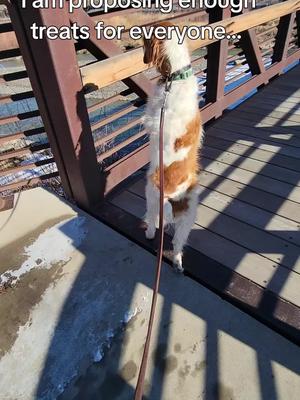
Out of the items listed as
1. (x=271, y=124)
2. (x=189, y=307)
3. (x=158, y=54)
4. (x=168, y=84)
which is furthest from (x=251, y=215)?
(x=271, y=124)

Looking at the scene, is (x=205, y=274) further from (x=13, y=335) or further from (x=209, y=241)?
(x=13, y=335)

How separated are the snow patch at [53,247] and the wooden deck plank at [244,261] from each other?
1002 millimetres

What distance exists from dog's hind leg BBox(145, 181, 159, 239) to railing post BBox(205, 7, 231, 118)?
228 cm

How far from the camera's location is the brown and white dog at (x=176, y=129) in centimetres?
211

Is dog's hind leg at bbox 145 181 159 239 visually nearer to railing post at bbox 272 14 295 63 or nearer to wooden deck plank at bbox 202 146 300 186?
wooden deck plank at bbox 202 146 300 186

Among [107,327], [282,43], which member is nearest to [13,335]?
[107,327]

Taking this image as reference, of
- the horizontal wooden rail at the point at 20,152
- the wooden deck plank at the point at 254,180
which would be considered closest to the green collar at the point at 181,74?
the wooden deck plank at the point at 254,180

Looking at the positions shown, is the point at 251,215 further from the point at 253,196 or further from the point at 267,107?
Result: the point at 267,107

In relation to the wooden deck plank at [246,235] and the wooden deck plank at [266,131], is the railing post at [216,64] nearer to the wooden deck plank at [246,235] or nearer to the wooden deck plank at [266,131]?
the wooden deck plank at [266,131]

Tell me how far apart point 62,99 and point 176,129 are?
92 centimetres

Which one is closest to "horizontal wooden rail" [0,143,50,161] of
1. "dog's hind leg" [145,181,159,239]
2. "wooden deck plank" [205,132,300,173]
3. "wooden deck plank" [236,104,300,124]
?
"dog's hind leg" [145,181,159,239]

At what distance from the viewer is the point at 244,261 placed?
2.44 metres

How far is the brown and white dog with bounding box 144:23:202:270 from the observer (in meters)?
2.11

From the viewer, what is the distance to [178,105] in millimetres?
2152
